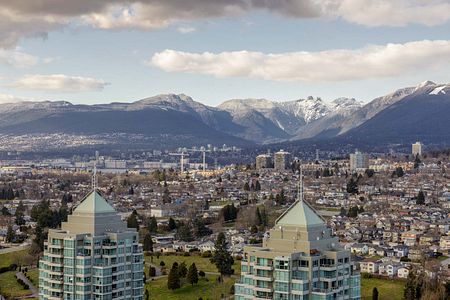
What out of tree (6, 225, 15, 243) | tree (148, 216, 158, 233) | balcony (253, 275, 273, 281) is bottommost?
tree (6, 225, 15, 243)

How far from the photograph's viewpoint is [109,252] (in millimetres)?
35094

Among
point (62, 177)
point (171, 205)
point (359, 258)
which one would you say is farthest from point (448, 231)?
point (62, 177)

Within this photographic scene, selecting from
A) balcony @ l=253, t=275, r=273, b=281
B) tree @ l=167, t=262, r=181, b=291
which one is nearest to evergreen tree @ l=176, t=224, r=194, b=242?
tree @ l=167, t=262, r=181, b=291

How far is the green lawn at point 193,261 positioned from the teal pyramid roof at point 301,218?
30.8 meters

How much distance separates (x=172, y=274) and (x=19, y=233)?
3301 cm

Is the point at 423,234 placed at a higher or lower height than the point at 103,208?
lower

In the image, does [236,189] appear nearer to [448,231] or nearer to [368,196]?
[368,196]

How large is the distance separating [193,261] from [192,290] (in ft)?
38.5

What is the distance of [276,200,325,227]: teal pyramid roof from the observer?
3087 centimetres

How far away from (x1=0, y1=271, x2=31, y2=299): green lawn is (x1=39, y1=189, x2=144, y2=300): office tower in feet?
66.5

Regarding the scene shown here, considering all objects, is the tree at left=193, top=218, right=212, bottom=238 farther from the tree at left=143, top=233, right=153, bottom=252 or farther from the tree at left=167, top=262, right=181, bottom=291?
the tree at left=167, top=262, right=181, bottom=291

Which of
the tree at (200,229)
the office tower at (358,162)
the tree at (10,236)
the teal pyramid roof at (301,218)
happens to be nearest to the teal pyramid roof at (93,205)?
the teal pyramid roof at (301,218)

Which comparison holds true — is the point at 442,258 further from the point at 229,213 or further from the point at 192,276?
the point at 229,213

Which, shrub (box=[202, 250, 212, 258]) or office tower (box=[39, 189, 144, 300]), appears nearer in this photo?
office tower (box=[39, 189, 144, 300])
